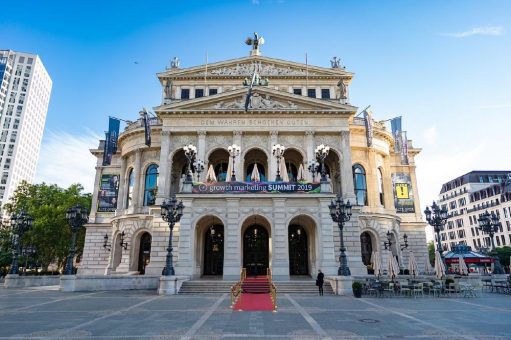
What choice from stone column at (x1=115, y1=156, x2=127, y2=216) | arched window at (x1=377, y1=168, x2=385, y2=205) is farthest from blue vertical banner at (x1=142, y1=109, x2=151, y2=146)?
arched window at (x1=377, y1=168, x2=385, y2=205)

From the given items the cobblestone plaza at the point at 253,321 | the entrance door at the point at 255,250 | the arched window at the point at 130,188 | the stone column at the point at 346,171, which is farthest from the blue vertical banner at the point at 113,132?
the stone column at the point at 346,171

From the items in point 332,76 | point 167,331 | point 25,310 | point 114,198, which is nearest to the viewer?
point 167,331

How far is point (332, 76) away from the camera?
4206 cm

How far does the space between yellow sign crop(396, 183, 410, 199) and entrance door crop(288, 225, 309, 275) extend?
1490 centimetres

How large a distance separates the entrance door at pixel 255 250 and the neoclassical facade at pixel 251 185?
0.31 feet

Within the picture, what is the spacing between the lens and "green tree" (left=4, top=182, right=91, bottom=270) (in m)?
42.7

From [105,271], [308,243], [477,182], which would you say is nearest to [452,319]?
[308,243]

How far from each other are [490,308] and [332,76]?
32.6m

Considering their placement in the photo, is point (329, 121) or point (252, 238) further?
point (329, 121)

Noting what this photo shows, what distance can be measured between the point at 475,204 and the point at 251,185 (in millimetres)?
74621

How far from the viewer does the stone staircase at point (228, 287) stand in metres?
22.2

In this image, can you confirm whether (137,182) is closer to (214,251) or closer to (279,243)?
(214,251)

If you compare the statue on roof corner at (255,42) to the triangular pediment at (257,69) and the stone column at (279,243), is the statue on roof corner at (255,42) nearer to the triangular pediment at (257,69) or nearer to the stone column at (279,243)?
the triangular pediment at (257,69)

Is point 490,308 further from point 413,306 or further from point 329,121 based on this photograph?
point 329,121
